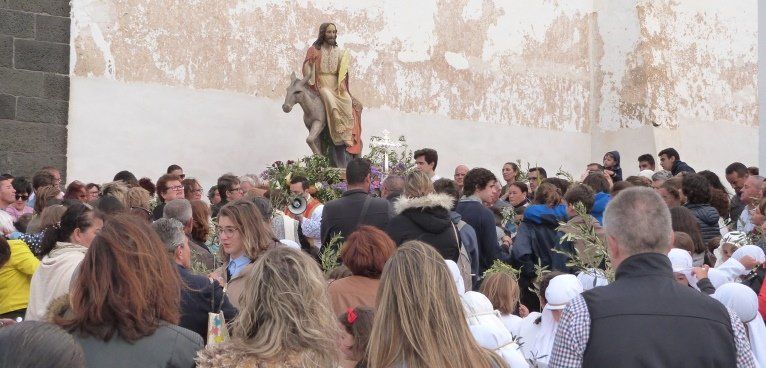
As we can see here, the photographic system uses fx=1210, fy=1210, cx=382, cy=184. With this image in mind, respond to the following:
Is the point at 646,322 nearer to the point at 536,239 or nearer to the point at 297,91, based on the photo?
the point at 536,239

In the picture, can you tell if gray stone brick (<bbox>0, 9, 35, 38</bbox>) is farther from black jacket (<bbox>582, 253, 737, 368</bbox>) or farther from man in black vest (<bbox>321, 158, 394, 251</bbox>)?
black jacket (<bbox>582, 253, 737, 368</bbox>)

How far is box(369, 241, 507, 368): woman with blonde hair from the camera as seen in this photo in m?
3.84

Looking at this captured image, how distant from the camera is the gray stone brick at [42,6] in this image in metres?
14.4

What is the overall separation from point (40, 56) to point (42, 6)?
0.61m

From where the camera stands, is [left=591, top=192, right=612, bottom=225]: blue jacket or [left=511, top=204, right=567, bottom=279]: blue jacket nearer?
[left=511, top=204, right=567, bottom=279]: blue jacket

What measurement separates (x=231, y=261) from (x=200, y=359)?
8.33 feet

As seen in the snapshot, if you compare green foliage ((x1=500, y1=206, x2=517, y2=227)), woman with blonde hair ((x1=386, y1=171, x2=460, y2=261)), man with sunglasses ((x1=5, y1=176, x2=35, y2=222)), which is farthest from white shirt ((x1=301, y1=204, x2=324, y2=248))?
man with sunglasses ((x1=5, y1=176, x2=35, y2=222))

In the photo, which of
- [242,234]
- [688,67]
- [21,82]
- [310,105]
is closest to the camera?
[242,234]

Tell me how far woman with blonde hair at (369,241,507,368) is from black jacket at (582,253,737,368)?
1.46 feet

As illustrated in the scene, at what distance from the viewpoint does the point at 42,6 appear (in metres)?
14.6

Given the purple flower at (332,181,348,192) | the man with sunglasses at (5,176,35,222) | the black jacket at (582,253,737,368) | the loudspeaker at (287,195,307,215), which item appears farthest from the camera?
the purple flower at (332,181,348,192)

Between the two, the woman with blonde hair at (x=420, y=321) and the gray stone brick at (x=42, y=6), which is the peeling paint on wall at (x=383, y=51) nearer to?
the gray stone brick at (x=42, y=6)

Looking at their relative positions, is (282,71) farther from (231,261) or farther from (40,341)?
(40,341)

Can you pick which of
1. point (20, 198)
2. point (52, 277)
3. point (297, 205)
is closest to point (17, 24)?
A: point (20, 198)
